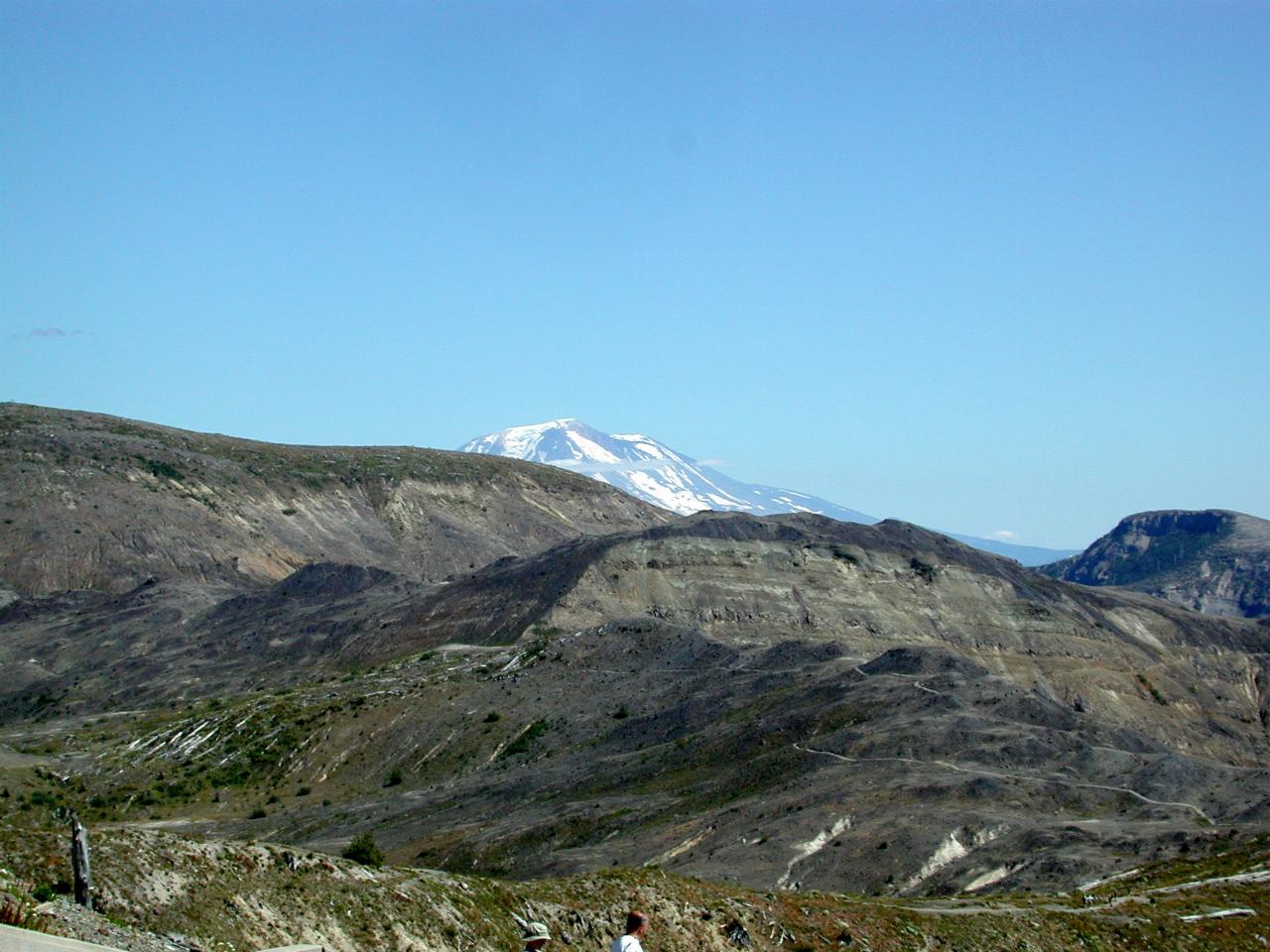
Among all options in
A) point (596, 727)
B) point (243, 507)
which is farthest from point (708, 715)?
point (243, 507)

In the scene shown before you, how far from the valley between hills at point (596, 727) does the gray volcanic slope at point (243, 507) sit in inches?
20.4

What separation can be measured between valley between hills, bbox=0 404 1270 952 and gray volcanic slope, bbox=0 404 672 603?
0.52m

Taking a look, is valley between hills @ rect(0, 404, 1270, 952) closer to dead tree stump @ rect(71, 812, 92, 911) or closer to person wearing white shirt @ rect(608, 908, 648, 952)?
dead tree stump @ rect(71, 812, 92, 911)

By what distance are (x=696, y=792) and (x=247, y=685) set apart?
44972 mm

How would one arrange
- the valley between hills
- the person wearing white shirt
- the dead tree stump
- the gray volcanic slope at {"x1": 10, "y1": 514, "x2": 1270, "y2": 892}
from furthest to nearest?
1. the gray volcanic slope at {"x1": 10, "y1": 514, "x2": 1270, "y2": 892}
2. the valley between hills
3. the dead tree stump
4. the person wearing white shirt

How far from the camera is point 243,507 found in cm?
15238

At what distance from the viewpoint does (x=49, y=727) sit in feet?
280

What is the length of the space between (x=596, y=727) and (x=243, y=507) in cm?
8917

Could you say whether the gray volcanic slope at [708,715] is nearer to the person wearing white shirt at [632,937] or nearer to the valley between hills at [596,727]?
the valley between hills at [596,727]

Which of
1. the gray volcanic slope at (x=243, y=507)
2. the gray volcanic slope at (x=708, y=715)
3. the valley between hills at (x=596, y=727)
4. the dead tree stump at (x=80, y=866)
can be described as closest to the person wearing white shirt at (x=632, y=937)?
the valley between hills at (x=596, y=727)

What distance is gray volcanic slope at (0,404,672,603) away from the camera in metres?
137

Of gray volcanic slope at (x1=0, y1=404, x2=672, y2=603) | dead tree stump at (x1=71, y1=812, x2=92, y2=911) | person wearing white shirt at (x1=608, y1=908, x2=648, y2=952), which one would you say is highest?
gray volcanic slope at (x1=0, y1=404, x2=672, y2=603)


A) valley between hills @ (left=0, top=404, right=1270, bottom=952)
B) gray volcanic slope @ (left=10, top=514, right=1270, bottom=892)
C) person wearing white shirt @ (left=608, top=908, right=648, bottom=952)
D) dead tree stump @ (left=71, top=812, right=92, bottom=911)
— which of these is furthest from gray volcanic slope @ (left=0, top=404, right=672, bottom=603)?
person wearing white shirt @ (left=608, top=908, right=648, bottom=952)

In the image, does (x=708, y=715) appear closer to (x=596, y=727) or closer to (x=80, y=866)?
(x=596, y=727)
